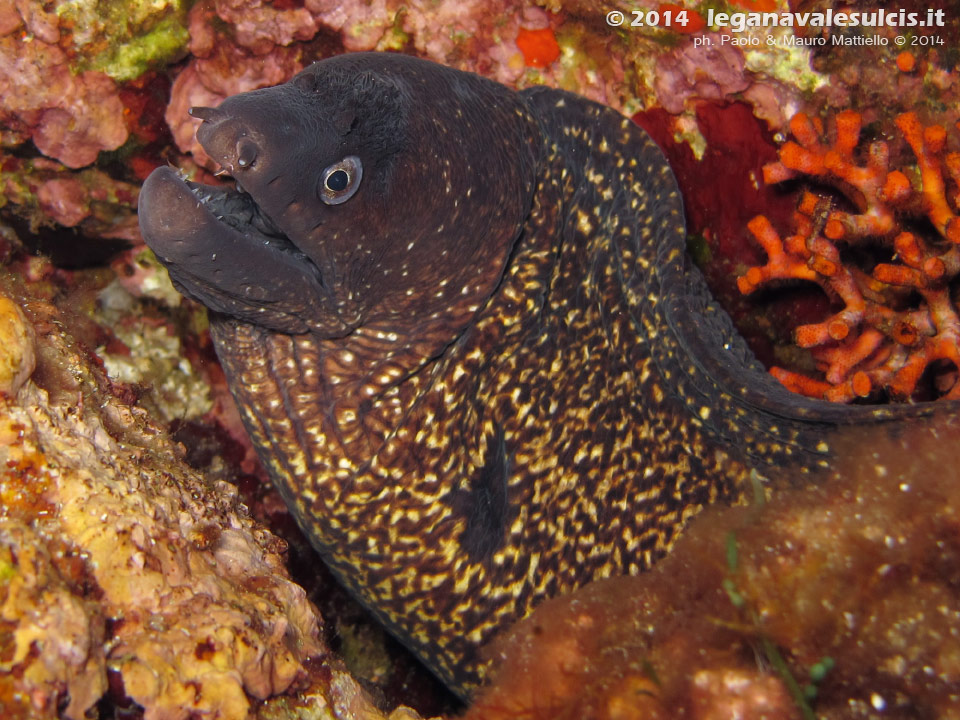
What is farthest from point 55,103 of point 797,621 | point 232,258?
point 797,621

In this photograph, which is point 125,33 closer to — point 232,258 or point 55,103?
point 55,103

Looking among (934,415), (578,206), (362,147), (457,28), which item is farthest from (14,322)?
(934,415)

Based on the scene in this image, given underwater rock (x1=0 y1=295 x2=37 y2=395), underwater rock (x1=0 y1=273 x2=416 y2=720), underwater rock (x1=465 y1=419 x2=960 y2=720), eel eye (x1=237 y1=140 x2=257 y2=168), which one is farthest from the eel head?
underwater rock (x1=465 y1=419 x2=960 y2=720)

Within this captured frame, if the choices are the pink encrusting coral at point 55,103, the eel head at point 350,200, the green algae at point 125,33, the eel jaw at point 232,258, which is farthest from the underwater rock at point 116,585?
the green algae at point 125,33

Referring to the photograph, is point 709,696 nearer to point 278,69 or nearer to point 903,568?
point 903,568

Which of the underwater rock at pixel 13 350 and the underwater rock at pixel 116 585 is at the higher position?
the underwater rock at pixel 13 350

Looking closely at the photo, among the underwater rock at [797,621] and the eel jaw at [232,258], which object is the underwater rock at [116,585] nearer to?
the eel jaw at [232,258]

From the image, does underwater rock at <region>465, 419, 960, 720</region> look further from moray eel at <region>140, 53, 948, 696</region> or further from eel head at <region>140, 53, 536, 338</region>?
eel head at <region>140, 53, 536, 338</region>
